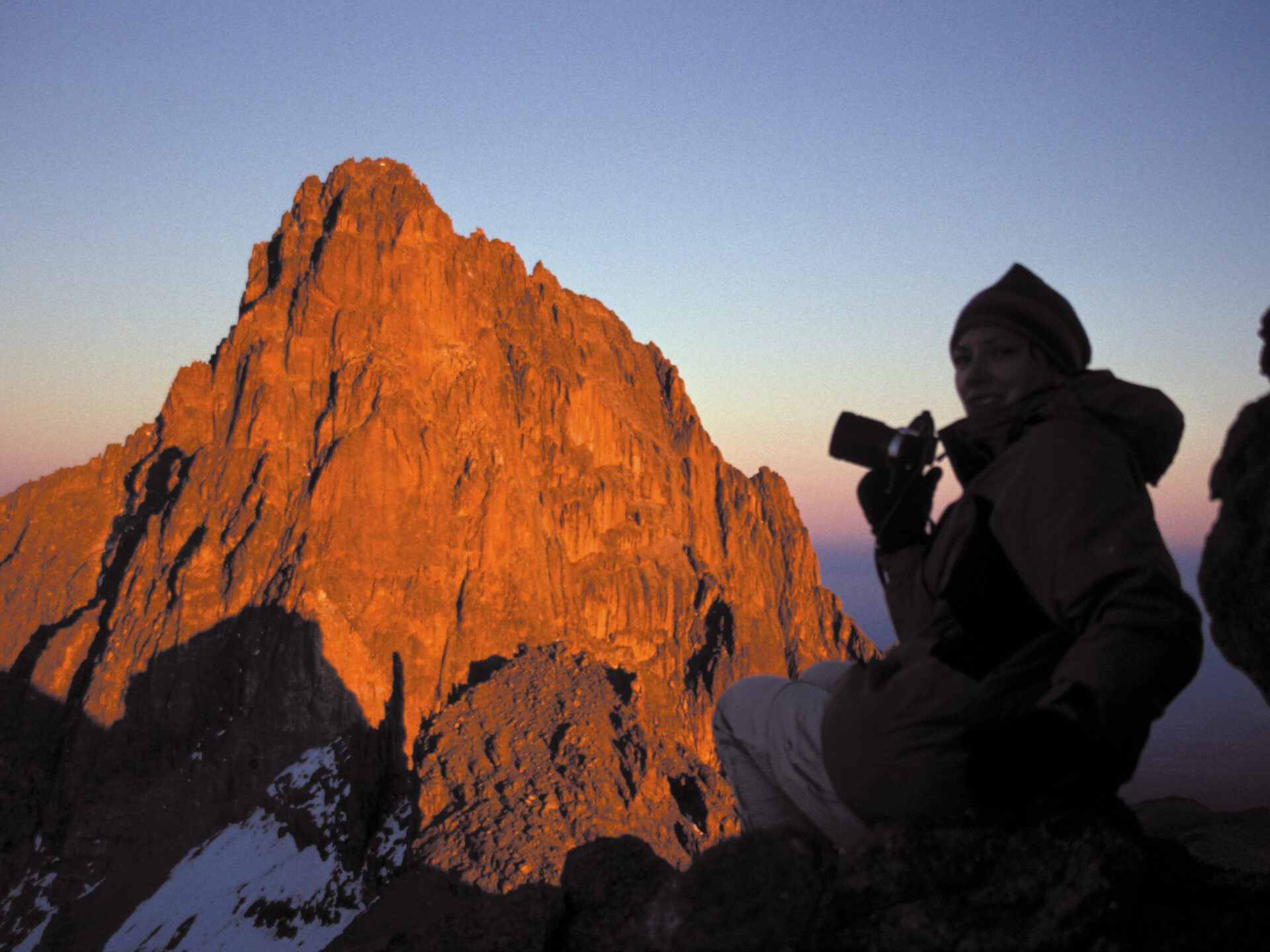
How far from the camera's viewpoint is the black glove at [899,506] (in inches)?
96.3

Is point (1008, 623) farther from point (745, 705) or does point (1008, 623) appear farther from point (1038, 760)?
point (745, 705)

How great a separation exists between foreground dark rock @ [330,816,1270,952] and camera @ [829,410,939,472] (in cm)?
114

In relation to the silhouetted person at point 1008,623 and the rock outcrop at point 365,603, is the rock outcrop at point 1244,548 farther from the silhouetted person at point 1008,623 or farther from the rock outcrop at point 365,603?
the rock outcrop at point 365,603

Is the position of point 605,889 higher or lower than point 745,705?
lower

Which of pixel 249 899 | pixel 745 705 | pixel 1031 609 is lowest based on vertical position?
pixel 249 899

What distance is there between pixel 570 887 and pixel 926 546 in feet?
11.6

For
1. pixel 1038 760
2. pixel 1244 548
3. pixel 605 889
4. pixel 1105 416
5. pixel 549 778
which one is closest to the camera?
pixel 1038 760

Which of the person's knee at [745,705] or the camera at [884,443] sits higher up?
the camera at [884,443]

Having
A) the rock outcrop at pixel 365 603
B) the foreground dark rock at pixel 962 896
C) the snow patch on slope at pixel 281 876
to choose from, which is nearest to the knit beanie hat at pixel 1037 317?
the foreground dark rock at pixel 962 896

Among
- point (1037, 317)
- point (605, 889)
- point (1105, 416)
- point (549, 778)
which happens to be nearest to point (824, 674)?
point (1105, 416)

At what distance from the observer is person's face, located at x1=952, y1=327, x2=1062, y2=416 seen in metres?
2.47

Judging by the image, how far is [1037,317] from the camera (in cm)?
243

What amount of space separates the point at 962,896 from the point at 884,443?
1.41m

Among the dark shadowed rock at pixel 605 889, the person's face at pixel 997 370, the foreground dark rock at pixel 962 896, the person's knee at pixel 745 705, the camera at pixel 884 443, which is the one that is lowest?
the dark shadowed rock at pixel 605 889
